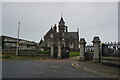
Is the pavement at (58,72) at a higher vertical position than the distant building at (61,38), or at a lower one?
lower

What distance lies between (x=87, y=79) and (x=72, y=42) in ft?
152

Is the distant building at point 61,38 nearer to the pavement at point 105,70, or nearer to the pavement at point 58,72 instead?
the pavement at point 58,72

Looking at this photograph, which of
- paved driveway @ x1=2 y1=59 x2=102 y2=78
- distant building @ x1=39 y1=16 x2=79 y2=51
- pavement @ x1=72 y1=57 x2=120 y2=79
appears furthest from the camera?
distant building @ x1=39 y1=16 x2=79 y2=51

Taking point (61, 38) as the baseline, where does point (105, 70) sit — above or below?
below

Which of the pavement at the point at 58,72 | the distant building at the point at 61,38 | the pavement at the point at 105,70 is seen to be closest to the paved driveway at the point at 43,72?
the pavement at the point at 58,72

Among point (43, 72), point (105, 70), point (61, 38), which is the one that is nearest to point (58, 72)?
point (43, 72)

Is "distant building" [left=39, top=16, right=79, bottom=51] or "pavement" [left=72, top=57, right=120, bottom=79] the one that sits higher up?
"distant building" [left=39, top=16, right=79, bottom=51]

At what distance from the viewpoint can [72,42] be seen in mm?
51062

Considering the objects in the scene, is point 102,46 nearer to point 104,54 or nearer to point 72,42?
point 104,54

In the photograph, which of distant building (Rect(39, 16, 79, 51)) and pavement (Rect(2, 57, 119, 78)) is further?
distant building (Rect(39, 16, 79, 51))

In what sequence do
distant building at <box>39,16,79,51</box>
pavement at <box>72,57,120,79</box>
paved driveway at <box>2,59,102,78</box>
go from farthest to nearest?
distant building at <box>39,16,79,51</box> → pavement at <box>72,57,120,79</box> → paved driveway at <box>2,59,102,78</box>

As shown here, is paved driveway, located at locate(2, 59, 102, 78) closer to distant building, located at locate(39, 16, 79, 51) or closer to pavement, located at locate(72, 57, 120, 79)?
pavement, located at locate(72, 57, 120, 79)

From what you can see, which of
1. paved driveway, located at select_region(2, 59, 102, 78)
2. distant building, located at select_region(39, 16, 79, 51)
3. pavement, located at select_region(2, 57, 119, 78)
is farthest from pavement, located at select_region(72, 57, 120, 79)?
distant building, located at select_region(39, 16, 79, 51)

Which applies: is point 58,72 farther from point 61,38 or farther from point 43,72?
point 61,38
